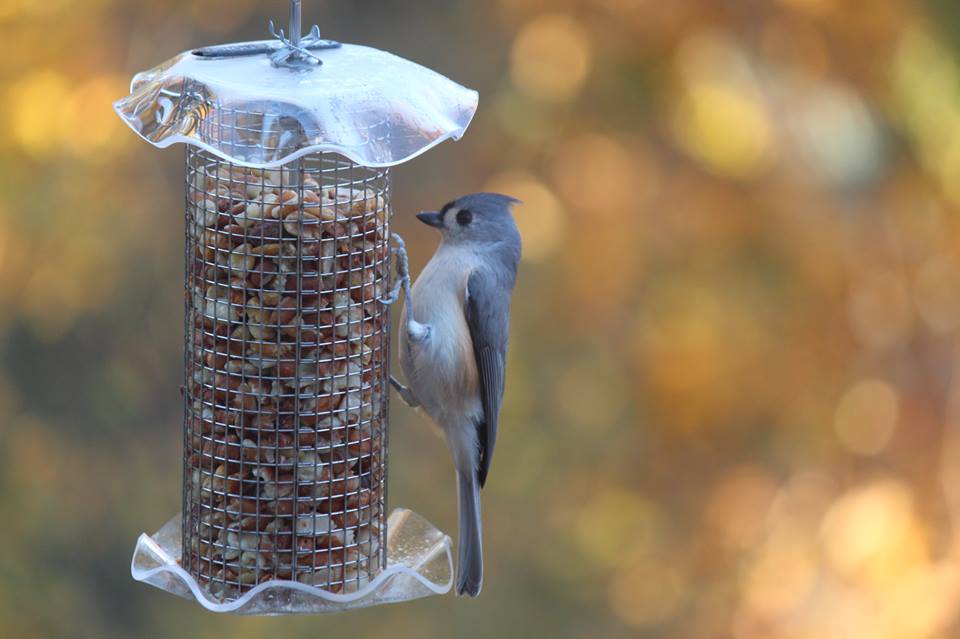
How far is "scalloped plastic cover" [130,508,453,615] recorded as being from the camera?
2934mm

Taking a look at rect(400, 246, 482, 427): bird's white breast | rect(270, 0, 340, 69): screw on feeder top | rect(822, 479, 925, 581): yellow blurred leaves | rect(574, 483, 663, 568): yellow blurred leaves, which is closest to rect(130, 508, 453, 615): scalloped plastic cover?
rect(400, 246, 482, 427): bird's white breast

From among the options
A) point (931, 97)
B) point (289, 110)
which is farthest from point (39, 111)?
point (931, 97)

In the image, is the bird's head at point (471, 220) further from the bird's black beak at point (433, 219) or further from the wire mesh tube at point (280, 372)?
the wire mesh tube at point (280, 372)

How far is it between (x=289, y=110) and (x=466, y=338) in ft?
3.46

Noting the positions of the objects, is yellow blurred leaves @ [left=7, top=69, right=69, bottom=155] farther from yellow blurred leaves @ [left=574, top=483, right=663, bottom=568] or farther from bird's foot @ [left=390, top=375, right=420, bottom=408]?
yellow blurred leaves @ [left=574, top=483, right=663, bottom=568]

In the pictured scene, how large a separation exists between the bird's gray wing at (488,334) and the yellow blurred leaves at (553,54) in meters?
2.10

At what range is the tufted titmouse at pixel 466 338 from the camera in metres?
3.49

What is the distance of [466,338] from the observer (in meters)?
3.50

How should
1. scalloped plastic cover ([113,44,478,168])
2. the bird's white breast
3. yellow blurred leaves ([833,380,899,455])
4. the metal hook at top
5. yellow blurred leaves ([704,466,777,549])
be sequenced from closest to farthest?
scalloped plastic cover ([113,44,478,168]), the metal hook at top, the bird's white breast, yellow blurred leaves ([833,380,899,455]), yellow blurred leaves ([704,466,777,549])

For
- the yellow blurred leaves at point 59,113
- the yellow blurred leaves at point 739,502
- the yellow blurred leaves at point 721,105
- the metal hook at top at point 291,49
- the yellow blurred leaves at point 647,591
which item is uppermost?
the metal hook at top at point 291,49

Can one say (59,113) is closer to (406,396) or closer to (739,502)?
(406,396)

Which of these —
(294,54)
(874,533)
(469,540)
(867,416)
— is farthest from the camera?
(867,416)

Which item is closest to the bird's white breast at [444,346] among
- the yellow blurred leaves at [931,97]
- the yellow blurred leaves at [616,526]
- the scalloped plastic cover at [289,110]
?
the scalloped plastic cover at [289,110]

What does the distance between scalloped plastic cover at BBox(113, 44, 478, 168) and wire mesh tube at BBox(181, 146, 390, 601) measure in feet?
0.85
